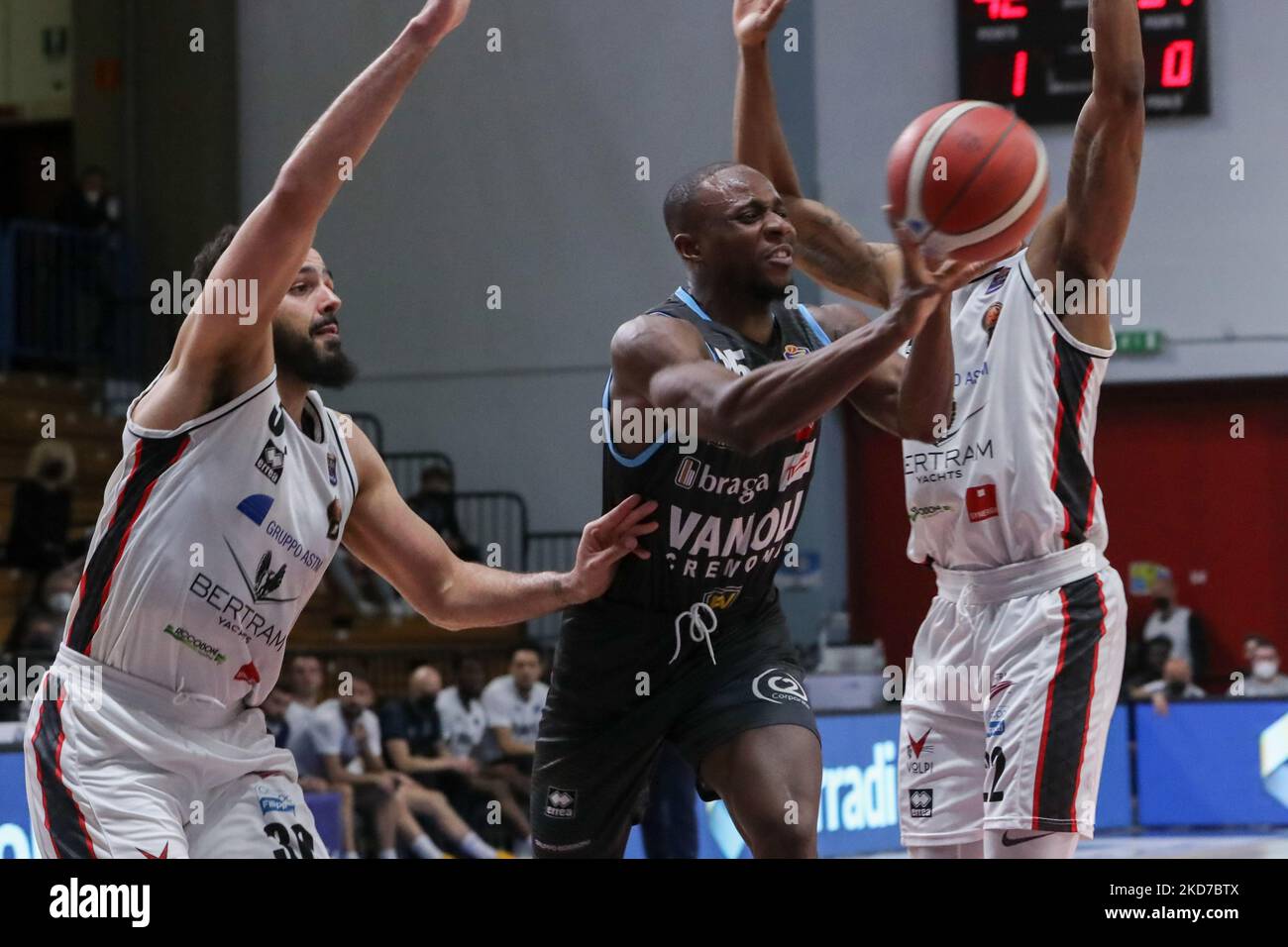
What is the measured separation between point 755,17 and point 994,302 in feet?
3.43

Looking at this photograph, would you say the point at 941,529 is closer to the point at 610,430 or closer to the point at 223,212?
the point at 610,430

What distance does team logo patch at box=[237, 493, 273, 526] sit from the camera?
12.2 ft

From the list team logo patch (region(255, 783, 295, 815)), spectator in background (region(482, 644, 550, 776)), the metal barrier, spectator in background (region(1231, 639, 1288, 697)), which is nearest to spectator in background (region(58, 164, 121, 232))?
the metal barrier

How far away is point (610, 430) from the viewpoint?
4379mm

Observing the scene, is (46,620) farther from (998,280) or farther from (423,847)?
(998,280)

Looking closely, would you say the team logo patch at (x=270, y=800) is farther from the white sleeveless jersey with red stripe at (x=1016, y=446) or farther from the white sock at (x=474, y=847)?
the white sock at (x=474, y=847)

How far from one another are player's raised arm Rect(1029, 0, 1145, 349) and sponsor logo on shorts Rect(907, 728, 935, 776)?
1.15 m

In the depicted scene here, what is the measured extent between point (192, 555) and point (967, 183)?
1.86m

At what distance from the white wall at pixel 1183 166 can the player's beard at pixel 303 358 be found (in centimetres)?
1137

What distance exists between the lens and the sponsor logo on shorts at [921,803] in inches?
185

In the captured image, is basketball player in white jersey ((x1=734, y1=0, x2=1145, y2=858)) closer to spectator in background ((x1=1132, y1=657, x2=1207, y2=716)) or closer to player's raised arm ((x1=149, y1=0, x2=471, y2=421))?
player's raised arm ((x1=149, y1=0, x2=471, y2=421))

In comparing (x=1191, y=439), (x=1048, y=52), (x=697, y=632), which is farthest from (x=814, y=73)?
(x=697, y=632)

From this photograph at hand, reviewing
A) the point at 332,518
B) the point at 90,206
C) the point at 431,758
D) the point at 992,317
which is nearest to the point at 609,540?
the point at 332,518
